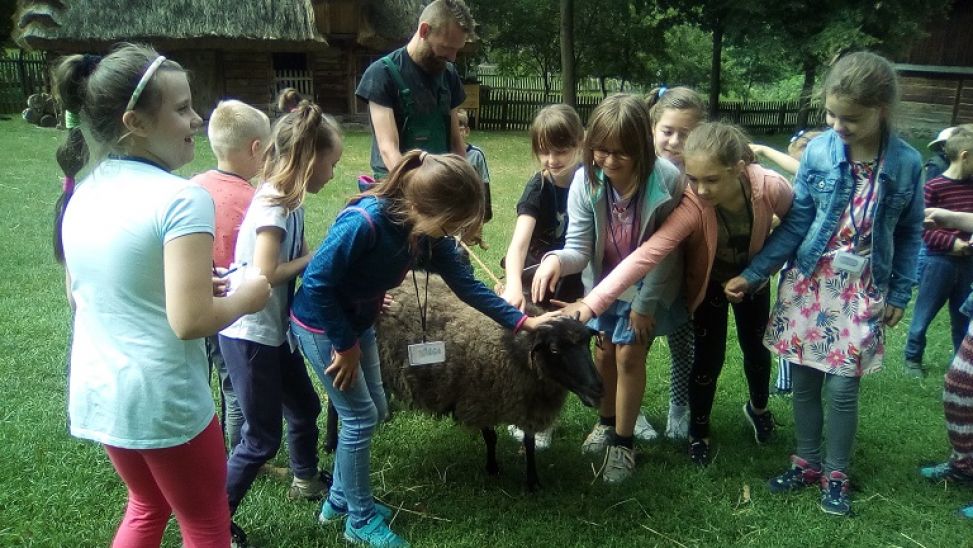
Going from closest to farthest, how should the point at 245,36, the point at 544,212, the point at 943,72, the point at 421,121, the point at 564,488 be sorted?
the point at 564,488, the point at 544,212, the point at 421,121, the point at 245,36, the point at 943,72

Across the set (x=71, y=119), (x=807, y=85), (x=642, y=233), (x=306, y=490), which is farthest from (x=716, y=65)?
(x=71, y=119)

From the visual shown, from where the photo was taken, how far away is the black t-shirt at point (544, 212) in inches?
153

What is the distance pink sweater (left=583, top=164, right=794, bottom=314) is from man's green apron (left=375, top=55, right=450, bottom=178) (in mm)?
1539

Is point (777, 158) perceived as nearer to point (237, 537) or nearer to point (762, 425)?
point (762, 425)

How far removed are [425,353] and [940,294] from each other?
13.9 ft

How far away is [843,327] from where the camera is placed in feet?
11.0

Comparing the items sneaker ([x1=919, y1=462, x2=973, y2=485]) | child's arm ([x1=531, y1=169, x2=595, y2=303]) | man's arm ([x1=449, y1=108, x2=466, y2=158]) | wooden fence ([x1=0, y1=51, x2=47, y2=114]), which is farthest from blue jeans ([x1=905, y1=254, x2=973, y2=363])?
wooden fence ([x1=0, y1=51, x2=47, y2=114])

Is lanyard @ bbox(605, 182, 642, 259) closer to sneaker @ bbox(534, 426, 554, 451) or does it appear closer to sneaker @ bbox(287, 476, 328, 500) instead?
sneaker @ bbox(534, 426, 554, 451)

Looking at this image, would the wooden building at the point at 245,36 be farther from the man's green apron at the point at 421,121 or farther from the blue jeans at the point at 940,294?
the blue jeans at the point at 940,294

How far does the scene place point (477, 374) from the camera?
12.0ft

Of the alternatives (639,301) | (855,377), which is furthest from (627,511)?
(855,377)

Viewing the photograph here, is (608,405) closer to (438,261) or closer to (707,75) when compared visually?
(438,261)

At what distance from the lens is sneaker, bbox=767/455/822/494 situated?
3.70 meters

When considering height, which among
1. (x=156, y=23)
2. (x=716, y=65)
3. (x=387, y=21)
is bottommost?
(x=716, y=65)
